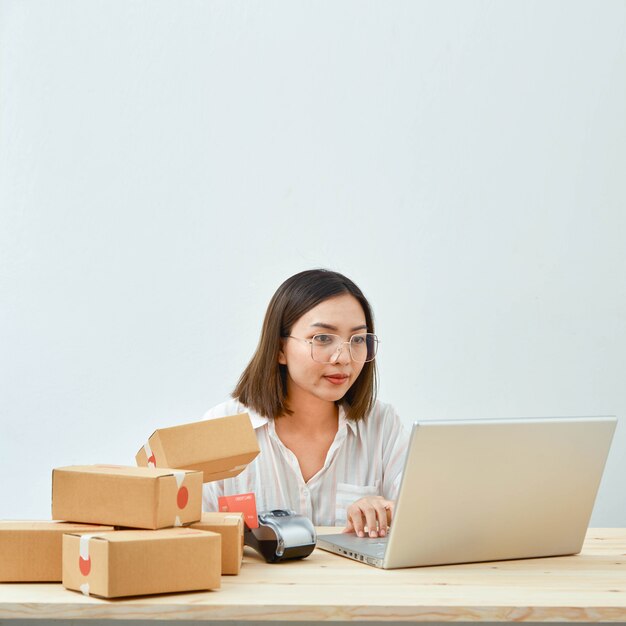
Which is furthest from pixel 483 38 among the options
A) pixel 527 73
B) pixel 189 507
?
pixel 189 507

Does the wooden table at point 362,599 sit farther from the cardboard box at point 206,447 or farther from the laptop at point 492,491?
the cardboard box at point 206,447

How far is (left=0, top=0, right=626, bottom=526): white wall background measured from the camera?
2.84 meters

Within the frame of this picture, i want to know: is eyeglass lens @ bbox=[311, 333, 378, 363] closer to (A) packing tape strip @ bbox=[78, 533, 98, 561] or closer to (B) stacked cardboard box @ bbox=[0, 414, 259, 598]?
(B) stacked cardboard box @ bbox=[0, 414, 259, 598]

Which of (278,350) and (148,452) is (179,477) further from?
(278,350)

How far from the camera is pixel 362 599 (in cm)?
119

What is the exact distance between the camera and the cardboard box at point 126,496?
126 centimetres

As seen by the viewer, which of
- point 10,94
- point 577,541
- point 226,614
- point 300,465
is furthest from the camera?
point 10,94

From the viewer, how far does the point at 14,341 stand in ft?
9.32

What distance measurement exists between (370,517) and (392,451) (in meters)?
0.62

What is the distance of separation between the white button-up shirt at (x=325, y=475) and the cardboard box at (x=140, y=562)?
0.90 metres

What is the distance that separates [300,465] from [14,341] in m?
1.18

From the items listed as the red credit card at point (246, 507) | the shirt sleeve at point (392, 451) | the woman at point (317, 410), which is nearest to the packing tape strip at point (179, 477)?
the red credit card at point (246, 507)

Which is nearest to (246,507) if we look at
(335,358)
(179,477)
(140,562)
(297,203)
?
(179,477)

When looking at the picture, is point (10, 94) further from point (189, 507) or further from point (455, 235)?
point (189, 507)
